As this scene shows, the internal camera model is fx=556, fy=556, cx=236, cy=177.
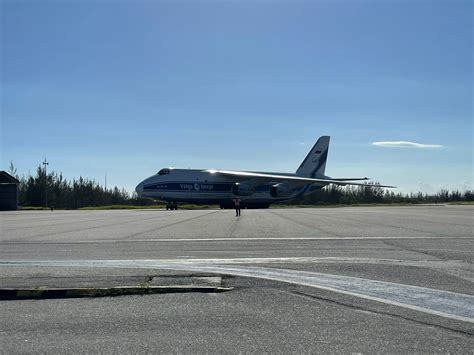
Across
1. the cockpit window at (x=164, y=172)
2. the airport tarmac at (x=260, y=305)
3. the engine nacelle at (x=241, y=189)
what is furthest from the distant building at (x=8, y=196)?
the airport tarmac at (x=260, y=305)

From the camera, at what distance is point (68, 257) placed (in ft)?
38.1

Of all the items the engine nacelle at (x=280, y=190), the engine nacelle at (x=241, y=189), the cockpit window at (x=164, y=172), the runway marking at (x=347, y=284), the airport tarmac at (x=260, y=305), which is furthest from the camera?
the engine nacelle at (x=280, y=190)

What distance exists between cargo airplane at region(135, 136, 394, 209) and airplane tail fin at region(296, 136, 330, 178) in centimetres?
402

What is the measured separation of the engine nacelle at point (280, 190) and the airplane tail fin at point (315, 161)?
23.5 feet

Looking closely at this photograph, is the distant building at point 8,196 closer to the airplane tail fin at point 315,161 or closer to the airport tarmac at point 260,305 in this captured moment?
the airplane tail fin at point 315,161

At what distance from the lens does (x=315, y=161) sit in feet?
204

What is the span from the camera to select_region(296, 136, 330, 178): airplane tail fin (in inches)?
2445

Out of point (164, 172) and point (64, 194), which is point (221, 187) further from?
point (64, 194)

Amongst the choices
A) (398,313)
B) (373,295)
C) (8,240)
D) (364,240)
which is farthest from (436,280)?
(8,240)

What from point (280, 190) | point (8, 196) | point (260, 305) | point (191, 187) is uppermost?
point (191, 187)

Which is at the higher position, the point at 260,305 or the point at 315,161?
the point at 315,161

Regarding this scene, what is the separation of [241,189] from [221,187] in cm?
193

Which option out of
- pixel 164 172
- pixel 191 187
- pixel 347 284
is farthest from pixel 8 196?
pixel 347 284

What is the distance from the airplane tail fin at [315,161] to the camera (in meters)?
62.1
